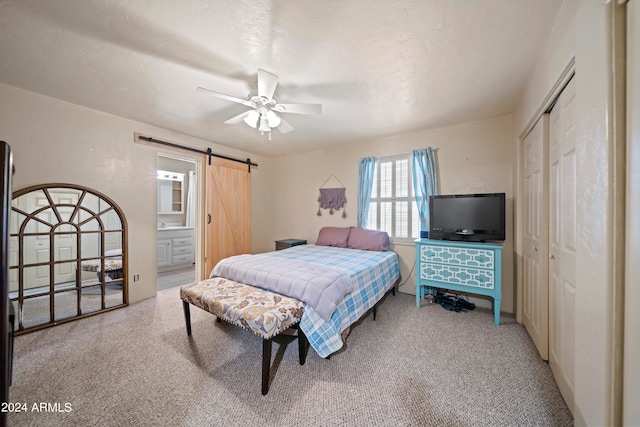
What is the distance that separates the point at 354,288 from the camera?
224cm

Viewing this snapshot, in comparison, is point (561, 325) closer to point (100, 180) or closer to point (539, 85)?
point (539, 85)

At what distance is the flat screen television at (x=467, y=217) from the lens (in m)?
2.70

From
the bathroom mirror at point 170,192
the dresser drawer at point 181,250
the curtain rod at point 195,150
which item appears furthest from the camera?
the bathroom mirror at point 170,192

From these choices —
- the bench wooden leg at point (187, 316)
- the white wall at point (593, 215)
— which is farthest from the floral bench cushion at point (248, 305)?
the white wall at point (593, 215)

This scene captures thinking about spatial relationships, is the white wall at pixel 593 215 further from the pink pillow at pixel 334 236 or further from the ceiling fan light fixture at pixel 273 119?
the pink pillow at pixel 334 236

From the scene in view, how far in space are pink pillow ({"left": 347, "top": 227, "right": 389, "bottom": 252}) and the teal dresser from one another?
0.64 metres

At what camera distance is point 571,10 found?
1271 mm

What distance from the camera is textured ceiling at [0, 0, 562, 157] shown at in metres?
1.42

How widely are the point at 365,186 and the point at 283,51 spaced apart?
8.15 feet

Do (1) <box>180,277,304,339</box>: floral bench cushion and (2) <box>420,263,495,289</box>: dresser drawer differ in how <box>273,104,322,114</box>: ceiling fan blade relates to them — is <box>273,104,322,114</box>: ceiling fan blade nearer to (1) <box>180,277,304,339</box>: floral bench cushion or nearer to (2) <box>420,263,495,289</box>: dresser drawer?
(1) <box>180,277,304,339</box>: floral bench cushion

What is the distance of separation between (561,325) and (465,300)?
5.16 feet

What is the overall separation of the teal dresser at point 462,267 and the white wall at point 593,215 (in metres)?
1.45

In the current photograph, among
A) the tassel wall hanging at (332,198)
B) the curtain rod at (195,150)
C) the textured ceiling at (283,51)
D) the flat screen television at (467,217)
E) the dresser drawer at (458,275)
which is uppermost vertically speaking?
the textured ceiling at (283,51)

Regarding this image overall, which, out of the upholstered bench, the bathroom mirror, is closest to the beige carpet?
the upholstered bench
